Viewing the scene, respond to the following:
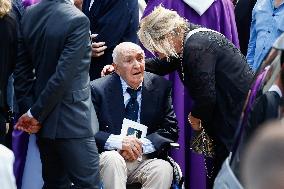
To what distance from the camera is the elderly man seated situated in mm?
4855

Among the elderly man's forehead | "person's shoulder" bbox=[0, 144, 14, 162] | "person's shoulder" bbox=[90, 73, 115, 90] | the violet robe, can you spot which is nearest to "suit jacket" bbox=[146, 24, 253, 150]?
the elderly man's forehead

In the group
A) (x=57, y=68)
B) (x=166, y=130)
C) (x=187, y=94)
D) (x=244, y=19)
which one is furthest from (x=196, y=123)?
(x=244, y=19)

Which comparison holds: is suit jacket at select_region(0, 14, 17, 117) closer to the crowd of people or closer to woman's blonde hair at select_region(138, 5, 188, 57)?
the crowd of people

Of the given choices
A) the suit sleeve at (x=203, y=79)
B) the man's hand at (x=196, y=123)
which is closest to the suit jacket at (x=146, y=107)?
the man's hand at (x=196, y=123)

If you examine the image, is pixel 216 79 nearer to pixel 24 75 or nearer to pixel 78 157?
pixel 78 157

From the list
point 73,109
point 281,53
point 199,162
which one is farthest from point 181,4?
point 281,53

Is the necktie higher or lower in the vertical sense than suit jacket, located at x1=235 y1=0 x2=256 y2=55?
lower

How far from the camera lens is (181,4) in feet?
18.8

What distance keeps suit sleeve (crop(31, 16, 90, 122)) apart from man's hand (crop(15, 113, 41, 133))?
0.05m

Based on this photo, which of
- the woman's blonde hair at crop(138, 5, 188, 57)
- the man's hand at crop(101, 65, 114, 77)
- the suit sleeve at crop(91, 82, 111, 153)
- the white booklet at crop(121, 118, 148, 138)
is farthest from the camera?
the man's hand at crop(101, 65, 114, 77)

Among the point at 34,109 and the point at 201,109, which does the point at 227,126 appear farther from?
the point at 34,109

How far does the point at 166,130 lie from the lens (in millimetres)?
5082

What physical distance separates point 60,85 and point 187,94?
154cm

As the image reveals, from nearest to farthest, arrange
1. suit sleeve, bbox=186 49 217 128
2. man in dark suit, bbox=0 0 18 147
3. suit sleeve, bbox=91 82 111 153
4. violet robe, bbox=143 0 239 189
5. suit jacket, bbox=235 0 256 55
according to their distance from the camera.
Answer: suit sleeve, bbox=186 49 217 128 < man in dark suit, bbox=0 0 18 147 < suit sleeve, bbox=91 82 111 153 < violet robe, bbox=143 0 239 189 < suit jacket, bbox=235 0 256 55
